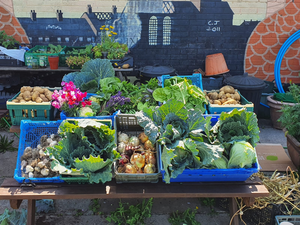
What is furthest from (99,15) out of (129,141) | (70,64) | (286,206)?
(286,206)

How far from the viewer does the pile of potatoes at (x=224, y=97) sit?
3574 millimetres

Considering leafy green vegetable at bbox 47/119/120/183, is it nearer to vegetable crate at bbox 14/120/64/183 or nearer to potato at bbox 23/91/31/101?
vegetable crate at bbox 14/120/64/183

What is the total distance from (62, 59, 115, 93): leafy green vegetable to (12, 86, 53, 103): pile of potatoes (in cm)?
37

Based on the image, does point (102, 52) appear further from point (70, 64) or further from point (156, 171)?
point (156, 171)

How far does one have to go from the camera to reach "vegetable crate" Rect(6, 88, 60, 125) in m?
3.29

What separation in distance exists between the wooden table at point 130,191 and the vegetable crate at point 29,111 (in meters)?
0.97

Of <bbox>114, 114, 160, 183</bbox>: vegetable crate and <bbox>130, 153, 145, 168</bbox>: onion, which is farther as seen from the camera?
<bbox>130, 153, 145, 168</bbox>: onion

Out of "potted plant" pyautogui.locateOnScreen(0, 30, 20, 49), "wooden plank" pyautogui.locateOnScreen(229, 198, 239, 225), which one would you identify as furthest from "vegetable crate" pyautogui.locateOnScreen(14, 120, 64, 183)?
"potted plant" pyautogui.locateOnScreen(0, 30, 20, 49)

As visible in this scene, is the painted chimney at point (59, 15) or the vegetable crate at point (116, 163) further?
the painted chimney at point (59, 15)

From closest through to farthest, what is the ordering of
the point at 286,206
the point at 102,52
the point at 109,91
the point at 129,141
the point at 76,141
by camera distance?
the point at 76,141 → the point at 286,206 → the point at 129,141 → the point at 109,91 → the point at 102,52

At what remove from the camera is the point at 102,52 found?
201 inches

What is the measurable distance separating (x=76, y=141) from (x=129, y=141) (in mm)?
596

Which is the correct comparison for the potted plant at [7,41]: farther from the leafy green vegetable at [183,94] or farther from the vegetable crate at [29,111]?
the leafy green vegetable at [183,94]

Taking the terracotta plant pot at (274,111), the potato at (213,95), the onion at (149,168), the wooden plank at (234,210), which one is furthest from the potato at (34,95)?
the terracotta plant pot at (274,111)
